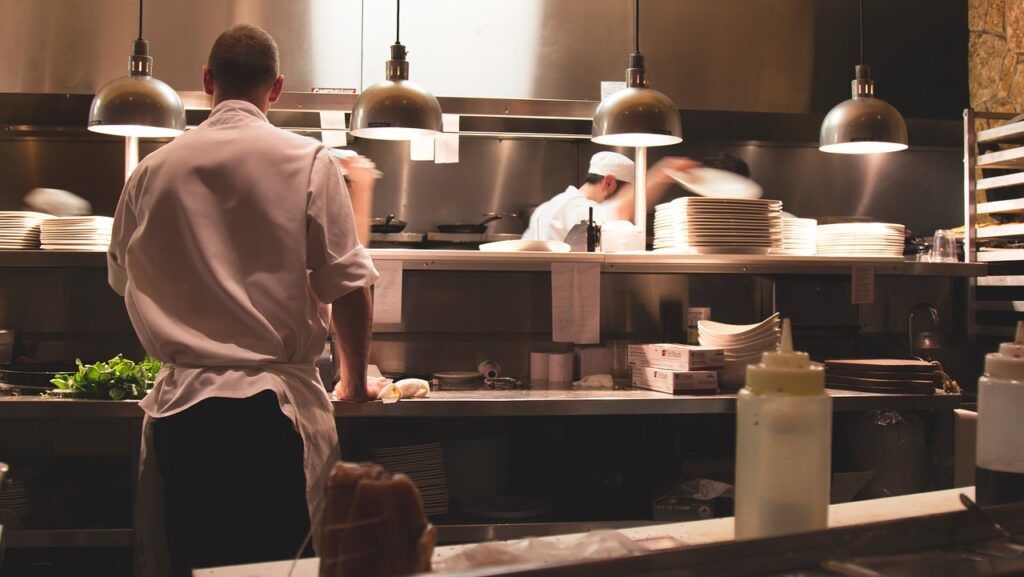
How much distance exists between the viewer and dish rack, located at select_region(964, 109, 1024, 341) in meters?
4.40

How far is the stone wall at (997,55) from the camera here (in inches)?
190

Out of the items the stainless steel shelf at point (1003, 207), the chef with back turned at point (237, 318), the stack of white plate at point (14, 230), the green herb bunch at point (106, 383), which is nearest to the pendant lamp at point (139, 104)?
the stack of white plate at point (14, 230)

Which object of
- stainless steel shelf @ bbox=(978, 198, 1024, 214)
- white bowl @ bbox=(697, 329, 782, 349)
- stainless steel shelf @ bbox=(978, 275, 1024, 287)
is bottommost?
white bowl @ bbox=(697, 329, 782, 349)

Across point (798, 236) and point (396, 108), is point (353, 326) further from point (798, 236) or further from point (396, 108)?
point (798, 236)

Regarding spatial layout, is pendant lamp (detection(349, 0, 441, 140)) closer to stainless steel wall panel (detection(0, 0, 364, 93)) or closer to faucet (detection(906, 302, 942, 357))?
stainless steel wall panel (detection(0, 0, 364, 93))

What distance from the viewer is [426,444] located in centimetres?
341

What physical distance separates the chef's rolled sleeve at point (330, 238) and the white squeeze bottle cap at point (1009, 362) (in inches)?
55.3

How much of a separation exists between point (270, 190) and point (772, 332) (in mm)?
2084

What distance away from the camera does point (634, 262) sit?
3.75 m

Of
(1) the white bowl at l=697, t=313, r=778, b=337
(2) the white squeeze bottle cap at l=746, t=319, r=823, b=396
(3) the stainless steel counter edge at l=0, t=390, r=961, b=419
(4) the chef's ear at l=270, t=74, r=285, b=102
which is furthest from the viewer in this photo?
(1) the white bowl at l=697, t=313, r=778, b=337

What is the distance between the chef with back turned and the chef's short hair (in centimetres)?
2

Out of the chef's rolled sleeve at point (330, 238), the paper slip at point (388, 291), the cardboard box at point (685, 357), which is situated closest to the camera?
the chef's rolled sleeve at point (330, 238)

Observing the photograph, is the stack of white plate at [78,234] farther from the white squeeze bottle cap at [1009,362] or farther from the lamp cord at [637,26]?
the white squeeze bottle cap at [1009,362]

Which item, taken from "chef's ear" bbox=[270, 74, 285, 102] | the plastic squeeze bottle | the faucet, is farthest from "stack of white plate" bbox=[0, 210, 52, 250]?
the faucet
